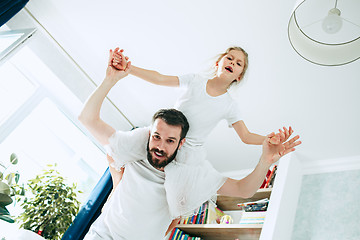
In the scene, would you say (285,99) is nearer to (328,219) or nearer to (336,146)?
(336,146)

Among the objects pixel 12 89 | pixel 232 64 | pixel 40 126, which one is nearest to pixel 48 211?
pixel 40 126

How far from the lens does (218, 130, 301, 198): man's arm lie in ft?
4.12

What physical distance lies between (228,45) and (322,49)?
1156 millimetres

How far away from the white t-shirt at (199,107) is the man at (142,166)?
0.70ft

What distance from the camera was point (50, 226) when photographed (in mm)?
2463

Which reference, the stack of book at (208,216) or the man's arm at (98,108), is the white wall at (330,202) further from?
the man's arm at (98,108)

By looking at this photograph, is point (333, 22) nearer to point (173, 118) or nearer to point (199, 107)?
point (199, 107)

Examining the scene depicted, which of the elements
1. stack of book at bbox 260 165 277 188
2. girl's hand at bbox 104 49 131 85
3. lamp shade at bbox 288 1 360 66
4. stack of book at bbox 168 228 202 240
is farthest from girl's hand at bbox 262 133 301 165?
stack of book at bbox 168 228 202 240

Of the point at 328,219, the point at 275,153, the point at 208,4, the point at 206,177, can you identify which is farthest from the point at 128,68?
the point at 328,219

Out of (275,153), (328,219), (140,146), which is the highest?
(328,219)

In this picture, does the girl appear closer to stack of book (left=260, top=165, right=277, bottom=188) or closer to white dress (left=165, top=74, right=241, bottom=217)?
white dress (left=165, top=74, right=241, bottom=217)

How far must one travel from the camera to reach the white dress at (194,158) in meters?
1.24

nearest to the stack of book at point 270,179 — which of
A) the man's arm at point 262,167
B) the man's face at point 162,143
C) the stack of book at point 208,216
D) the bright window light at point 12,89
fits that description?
the stack of book at point 208,216

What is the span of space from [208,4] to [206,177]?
1470mm
